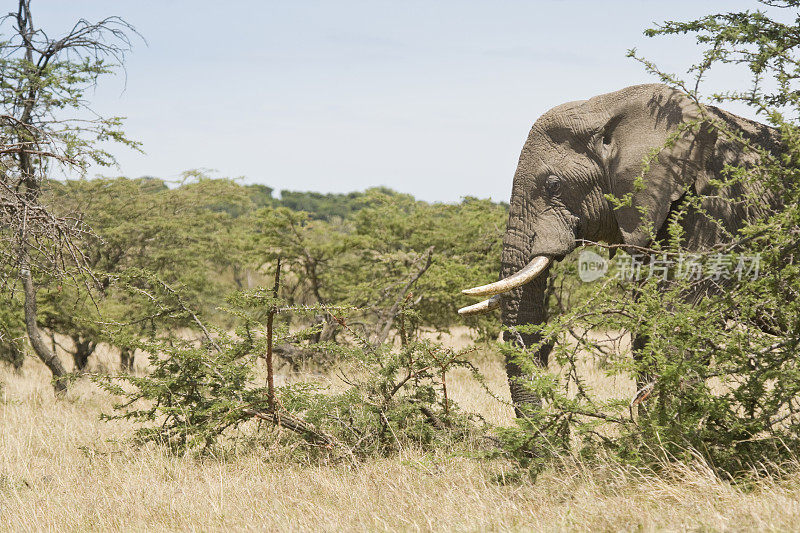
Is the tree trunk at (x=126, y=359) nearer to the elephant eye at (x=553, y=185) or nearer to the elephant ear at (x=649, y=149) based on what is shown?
the elephant eye at (x=553, y=185)

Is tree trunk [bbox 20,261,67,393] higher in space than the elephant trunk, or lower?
lower

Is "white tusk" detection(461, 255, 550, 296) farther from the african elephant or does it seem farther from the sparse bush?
the sparse bush

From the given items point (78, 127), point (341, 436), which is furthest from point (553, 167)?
point (78, 127)

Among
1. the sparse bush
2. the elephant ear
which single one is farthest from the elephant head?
the sparse bush

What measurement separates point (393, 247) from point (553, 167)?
8.45m

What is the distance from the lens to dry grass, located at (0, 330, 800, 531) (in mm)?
4488

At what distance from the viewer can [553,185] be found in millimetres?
7480

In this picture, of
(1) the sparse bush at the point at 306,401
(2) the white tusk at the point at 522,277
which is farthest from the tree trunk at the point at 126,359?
(2) the white tusk at the point at 522,277

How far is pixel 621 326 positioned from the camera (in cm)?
541

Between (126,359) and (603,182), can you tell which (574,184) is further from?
(126,359)

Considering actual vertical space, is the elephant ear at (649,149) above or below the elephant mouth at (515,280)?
above

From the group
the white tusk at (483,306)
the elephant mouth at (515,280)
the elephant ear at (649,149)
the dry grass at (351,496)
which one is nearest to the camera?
the dry grass at (351,496)

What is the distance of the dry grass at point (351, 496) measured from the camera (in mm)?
4488

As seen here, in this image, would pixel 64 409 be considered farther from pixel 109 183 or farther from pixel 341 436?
pixel 109 183
